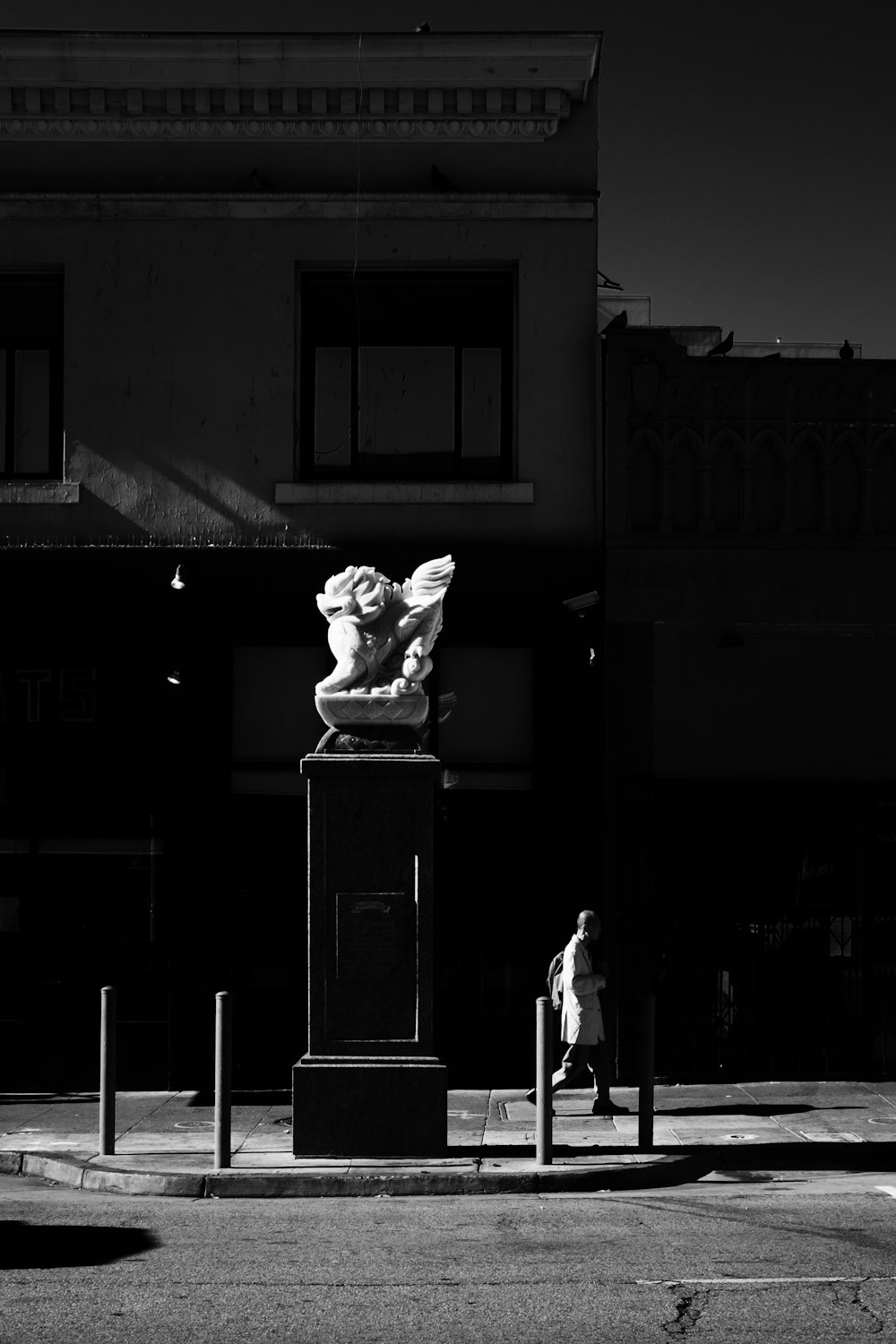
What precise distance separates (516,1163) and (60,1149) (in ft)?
→ 10.7

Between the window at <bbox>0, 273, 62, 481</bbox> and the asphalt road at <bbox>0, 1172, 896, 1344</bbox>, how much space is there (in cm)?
728

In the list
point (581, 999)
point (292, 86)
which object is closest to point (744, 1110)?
point (581, 999)

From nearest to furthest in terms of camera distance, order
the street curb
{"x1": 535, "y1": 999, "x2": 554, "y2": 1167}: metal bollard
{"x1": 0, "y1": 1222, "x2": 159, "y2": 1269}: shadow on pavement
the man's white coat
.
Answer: {"x1": 0, "y1": 1222, "x2": 159, "y2": 1269}: shadow on pavement < the street curb < {"x1": 535, "y1": 999, "x2": 554, "y2": 1167}: metal bollard < the man's white coat

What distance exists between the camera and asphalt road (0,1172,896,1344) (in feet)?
23.3

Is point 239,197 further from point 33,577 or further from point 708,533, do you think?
point 708,533

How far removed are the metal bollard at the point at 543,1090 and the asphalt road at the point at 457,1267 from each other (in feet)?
1.95

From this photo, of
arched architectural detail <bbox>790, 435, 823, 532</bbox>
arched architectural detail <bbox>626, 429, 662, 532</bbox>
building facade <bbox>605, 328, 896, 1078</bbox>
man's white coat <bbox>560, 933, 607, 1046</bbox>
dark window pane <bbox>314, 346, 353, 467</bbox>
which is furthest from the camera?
dark window pane <bbox>314, 346, 353, 467</bbox>

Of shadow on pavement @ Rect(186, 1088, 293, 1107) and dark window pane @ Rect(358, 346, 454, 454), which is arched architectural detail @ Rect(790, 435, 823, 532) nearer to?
dark window pane @ Rect(358, 346, 454, 454)

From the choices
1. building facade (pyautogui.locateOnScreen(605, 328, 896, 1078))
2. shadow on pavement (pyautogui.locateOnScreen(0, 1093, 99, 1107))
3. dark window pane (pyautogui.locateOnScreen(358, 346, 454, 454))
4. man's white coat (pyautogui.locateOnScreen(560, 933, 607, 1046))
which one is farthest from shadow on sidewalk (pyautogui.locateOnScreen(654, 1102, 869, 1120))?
dark window pane (pyautogui.locateOnScreen(358, 346, 454, 454))

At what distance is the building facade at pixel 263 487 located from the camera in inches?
573

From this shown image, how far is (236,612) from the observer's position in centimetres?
1466

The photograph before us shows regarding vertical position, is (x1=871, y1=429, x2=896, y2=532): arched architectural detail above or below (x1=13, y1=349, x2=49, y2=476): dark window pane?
below

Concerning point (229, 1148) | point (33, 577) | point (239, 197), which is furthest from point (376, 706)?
point (239, 197)

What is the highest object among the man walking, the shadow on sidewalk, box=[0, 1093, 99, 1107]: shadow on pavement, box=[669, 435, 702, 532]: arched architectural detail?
box=[669, 435, 702, 532]: arched architectural detail
